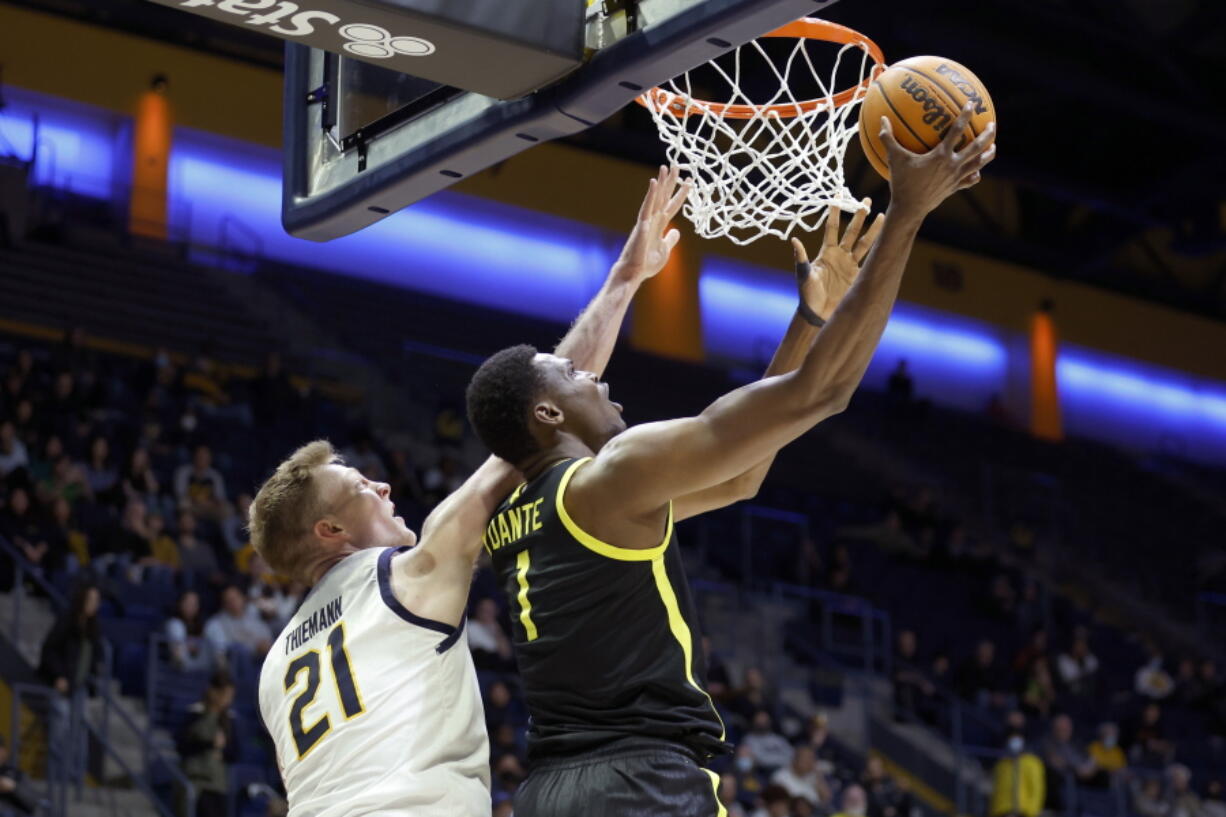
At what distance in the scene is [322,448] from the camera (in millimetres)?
4164

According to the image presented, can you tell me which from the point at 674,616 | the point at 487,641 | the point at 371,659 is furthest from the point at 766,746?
the point at 674,616

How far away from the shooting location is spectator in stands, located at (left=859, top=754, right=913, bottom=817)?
42.2 ft

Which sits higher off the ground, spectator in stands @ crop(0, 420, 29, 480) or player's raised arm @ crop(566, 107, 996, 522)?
player's raised arm @ crop(566, 107, 996, 522)

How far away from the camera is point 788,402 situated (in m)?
3.30

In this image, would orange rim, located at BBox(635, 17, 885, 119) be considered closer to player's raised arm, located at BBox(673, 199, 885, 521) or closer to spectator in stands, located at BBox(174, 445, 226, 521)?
player's raised arm, located at BBox(673, 199, 885, 521)

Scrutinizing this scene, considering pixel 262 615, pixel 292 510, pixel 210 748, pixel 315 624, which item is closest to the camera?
pixel 315 624

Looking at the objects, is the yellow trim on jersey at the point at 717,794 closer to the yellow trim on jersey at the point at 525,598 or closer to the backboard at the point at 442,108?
the yellow trim on jersey at the point at 525,598

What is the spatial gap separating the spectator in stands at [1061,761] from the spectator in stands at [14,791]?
341 inches

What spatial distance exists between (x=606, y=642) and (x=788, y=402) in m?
0.63

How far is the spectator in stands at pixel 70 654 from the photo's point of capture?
32.7 feet

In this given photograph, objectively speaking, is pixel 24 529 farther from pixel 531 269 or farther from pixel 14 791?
pixel 531 269

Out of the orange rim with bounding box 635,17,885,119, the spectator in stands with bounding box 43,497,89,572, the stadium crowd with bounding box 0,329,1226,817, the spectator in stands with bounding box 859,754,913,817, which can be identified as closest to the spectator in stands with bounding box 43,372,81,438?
the stadium crowd with bounding box 0,329,1226,817

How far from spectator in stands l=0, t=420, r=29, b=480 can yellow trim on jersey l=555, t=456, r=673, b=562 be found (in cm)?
965

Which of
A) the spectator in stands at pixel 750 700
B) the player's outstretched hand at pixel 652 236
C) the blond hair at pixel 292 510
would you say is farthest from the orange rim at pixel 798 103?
the spectator in stands at pixel 750 700
